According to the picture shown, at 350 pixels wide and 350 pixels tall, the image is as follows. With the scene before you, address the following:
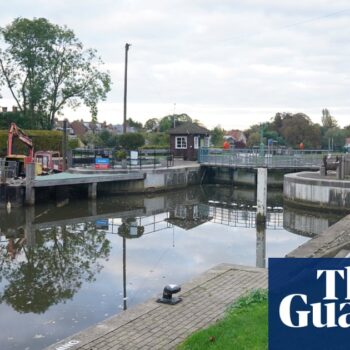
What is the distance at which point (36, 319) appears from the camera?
9367 millimetres

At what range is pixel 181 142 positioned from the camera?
142 feet

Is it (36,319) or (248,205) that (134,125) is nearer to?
(248,205)

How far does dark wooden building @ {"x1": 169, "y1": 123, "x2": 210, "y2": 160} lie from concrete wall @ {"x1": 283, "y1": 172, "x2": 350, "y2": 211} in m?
17.1

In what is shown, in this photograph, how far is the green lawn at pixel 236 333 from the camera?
6.26 metres

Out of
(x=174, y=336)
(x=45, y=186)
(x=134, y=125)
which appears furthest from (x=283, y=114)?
(x=174, y=336)

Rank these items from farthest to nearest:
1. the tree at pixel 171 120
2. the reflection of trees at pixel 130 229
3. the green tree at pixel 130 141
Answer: the tree at pixel 171 120
the green tree at pixel 130 141
the reflection of trees at pixel 130 229

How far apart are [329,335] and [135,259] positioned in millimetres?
10984

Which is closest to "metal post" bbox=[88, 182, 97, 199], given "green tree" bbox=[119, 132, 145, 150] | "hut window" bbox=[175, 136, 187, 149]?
"hut window" bbox=[175, 136, 187, 149]

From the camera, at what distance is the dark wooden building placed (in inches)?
1677

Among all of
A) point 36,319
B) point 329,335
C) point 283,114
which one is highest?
point 283,114

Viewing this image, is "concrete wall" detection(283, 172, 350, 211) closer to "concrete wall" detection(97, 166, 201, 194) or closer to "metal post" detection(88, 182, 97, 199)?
"concrete wall" detection(97, 166, 201, 194)

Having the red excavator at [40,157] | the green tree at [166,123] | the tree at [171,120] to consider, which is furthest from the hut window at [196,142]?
the green tree at [166,123]

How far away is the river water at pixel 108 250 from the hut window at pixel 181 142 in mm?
15044

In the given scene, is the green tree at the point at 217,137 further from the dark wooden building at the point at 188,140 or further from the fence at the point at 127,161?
the fence at the point at 127,161
